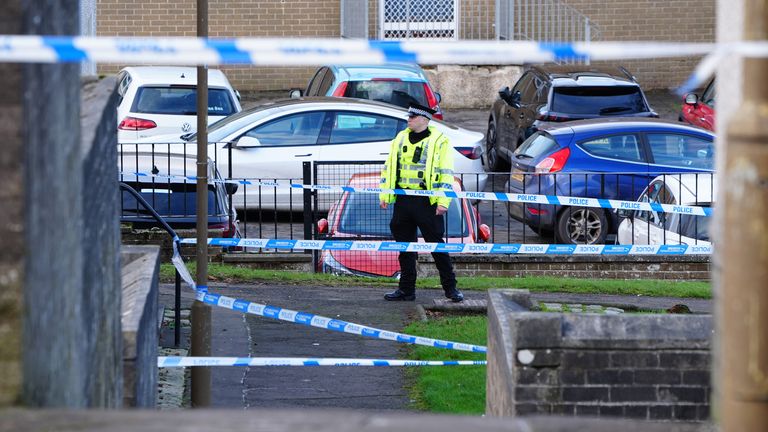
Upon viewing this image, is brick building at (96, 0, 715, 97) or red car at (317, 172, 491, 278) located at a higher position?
brick building at (96, 0, 715, 97)

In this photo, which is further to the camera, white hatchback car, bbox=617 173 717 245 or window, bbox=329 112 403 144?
window, bbox=329 112 403 144

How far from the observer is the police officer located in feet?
35.9

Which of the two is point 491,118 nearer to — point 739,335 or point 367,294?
point 367,294

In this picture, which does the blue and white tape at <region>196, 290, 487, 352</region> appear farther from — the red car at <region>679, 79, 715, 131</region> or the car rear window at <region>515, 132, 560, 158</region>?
the red car at <region>679, 79, 715, 131</region>

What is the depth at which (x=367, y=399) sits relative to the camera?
8141 mm

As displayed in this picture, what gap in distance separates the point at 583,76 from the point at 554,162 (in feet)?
15.7

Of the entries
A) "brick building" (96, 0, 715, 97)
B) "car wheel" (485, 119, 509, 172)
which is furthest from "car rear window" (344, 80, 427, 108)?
"brick building" (96, 0, 715, 97)

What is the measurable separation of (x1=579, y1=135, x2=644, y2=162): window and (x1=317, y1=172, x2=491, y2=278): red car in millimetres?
2657

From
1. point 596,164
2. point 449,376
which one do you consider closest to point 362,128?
point 596,164

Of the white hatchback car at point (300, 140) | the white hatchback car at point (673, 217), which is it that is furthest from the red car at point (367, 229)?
the white hatchback car at point (300, 140)

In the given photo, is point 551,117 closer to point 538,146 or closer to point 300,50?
point 538,146

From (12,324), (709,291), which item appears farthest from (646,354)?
(709,291)

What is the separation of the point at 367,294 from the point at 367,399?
3546 mm

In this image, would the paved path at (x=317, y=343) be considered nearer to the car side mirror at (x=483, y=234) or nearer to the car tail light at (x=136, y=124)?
the car side mirror at (x=483, y=234)
